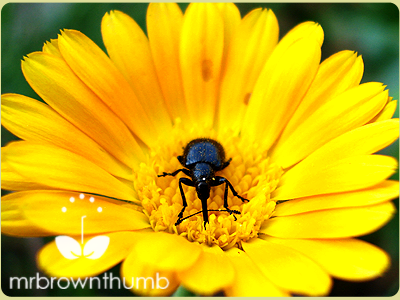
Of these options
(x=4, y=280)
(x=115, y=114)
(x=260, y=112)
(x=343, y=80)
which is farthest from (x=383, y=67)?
(x=4, y=280)

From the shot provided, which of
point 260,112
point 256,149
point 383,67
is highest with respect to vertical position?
point 383,67

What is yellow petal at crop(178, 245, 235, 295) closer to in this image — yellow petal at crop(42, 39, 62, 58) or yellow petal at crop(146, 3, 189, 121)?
yellow petal at crop(146, 3, 189, 121)

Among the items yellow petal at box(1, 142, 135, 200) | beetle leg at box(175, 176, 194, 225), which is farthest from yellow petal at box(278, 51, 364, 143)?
yellow petal at box(1, 142, 135, 200)

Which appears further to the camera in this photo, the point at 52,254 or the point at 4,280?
the point at 4,280

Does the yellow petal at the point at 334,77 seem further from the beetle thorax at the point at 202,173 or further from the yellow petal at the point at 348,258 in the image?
the yellow petal at the point at 348,258

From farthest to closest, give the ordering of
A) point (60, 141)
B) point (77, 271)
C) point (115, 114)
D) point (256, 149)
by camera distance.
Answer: point (256, 149) < point (115, 114) < point (60, 141) < point (77, 271)

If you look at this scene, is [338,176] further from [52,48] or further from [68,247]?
[52,48]

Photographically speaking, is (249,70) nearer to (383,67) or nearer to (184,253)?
(383,67)
